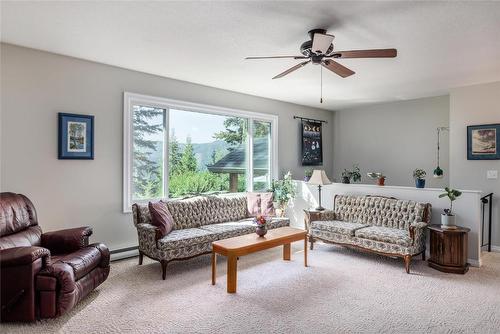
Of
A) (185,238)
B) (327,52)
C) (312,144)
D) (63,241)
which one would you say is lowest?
(185,238)

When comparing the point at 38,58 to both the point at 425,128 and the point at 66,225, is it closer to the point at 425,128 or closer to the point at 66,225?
the point at 66,225

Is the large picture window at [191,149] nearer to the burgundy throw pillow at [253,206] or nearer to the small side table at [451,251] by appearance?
the burgundy throw pillow at [253,206]

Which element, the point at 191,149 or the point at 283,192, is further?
the point at 283,192

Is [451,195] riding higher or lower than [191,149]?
lower

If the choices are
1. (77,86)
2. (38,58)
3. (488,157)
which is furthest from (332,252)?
(38,58)

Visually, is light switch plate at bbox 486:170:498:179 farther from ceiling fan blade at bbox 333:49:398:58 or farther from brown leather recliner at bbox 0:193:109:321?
brown leather recliner at bbox 0:193:109:321

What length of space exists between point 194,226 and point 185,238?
71cm

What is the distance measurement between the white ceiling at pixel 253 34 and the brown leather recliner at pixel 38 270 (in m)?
1.87

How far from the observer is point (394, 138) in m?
6.84

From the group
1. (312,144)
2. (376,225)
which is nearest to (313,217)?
(376,225)

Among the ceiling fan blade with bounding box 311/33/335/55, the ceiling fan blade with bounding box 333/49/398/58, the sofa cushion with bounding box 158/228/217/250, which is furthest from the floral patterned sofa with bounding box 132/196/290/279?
the ceiling fan blade with bounding box 333/49/398/58

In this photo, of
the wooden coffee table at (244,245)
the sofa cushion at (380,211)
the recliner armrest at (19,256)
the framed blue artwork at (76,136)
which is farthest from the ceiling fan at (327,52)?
the recliner armrest at (19,256)

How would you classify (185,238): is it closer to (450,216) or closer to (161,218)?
(161,218)

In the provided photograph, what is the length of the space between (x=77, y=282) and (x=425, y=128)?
651 cm
